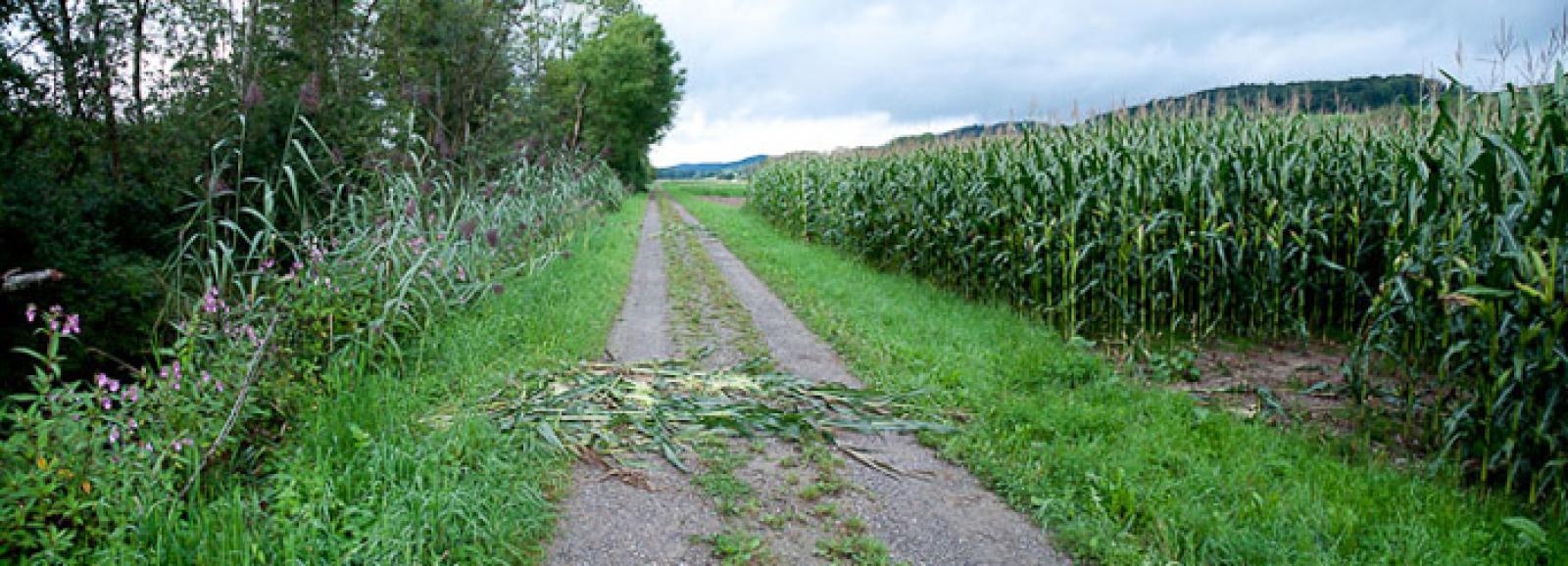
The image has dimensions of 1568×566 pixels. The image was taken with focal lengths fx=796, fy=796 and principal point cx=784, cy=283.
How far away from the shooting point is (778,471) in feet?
12.9

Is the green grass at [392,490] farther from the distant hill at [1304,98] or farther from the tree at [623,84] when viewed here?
the tree at [623,84]

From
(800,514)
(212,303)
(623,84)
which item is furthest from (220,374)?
(623,84)

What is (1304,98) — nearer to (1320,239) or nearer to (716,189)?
(1320,239)

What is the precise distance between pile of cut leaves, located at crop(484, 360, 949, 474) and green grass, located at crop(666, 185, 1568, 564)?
464mm

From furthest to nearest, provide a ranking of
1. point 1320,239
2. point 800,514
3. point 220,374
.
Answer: point 1320,239 → point 220,374 → point 800,514

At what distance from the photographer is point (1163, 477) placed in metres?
3.75

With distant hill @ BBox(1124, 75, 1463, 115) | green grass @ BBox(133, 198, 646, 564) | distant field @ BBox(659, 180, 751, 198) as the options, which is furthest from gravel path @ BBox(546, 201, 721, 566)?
distant field @ BBox(659, 180, 751, 198)

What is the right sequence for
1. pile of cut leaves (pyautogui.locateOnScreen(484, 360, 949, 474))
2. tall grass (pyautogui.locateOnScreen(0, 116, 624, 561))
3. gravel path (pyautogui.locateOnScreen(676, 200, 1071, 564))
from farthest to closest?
1. pile of cut leaves (pyautogui.locateOnScreen(484, 360, 949, 474))
2. gravel path (pyautogui.locateOnScreen(676, 200, 1071, 564))
3. tall grass (pyautogui.locateOnScreen(0, 116, 624, 561))

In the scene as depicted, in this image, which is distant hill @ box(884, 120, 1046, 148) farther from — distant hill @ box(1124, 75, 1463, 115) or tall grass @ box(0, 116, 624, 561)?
tall grass @ box(0, 116, 624, 561)

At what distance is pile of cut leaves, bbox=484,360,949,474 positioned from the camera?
13.8ft

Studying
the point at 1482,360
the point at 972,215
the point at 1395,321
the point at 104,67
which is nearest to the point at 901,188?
the point at 972,215

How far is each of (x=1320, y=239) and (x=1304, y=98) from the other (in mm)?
2154

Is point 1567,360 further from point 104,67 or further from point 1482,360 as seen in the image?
point 104,67

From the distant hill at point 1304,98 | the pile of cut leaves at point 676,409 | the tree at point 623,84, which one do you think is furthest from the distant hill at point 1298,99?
the tree at point 623,84
